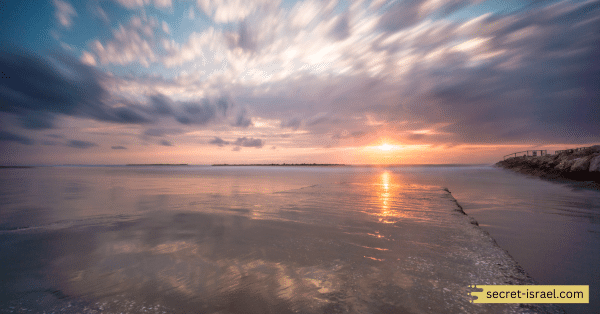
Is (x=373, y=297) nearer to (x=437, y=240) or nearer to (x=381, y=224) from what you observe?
(x=437, y=240)

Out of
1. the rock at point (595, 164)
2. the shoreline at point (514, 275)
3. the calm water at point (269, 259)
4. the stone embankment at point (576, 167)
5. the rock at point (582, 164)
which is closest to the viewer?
the shoreline at point (514, 275)

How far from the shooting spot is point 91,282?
366 cm

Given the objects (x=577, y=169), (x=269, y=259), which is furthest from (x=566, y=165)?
(x=269, y=259)

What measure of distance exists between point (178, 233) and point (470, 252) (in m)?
6.97

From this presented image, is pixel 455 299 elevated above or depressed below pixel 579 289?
above

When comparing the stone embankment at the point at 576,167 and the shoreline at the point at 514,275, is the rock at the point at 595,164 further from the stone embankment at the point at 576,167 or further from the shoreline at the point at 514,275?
the shoreline at the point at 514,275

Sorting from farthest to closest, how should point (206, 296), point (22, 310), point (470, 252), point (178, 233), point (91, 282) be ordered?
point (178, 233)
point (470, 252)
point (91, 282)
point (206, 296)
point (22, 310)

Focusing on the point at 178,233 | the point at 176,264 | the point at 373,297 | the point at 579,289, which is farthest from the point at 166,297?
the point at 579,289

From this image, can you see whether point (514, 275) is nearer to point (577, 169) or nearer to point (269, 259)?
point (269, 259)
